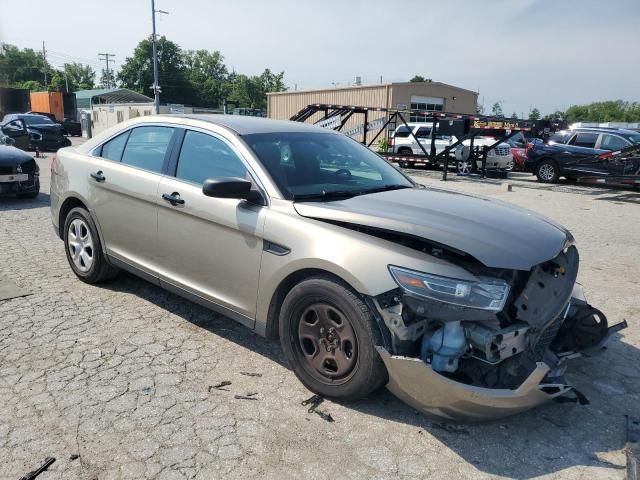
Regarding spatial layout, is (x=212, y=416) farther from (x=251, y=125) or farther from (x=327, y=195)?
(x=251, y=125)

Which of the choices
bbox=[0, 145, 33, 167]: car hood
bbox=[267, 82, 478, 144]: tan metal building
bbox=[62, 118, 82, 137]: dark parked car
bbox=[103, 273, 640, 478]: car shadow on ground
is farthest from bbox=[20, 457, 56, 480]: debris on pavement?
bbox=[62, 118, 82, 137]: dark parked car

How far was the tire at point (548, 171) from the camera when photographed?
17.0 m

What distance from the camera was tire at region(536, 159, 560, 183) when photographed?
55.8 feet

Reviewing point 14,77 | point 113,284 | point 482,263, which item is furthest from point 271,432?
point 14,77

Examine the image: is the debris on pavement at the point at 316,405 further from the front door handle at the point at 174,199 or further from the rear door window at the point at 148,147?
the rear door window at the point at 148,147

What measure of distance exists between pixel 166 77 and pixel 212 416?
97.9 meters

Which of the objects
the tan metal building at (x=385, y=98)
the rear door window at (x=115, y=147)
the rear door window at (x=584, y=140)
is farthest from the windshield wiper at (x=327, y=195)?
the tan metal building at (x=385, y=98)

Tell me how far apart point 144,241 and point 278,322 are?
1.51 meters

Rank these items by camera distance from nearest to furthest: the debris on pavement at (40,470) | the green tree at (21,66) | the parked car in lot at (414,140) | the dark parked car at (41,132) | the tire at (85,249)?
the debris on pavement at (40,470), the tire at (85,249), the parked car in lot at (414,140), the dark parked car at (41,132), the green tree at (21,66)

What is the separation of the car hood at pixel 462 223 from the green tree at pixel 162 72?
87.2m

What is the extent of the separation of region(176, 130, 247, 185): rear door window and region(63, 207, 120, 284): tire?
1.35 meters

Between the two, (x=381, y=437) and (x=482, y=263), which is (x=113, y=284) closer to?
(x=381, y=437)

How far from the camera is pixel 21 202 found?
9.57 m

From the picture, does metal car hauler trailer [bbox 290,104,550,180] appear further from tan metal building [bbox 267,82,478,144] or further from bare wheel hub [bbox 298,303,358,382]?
tan metal building [bbox 267,82,478,144]
